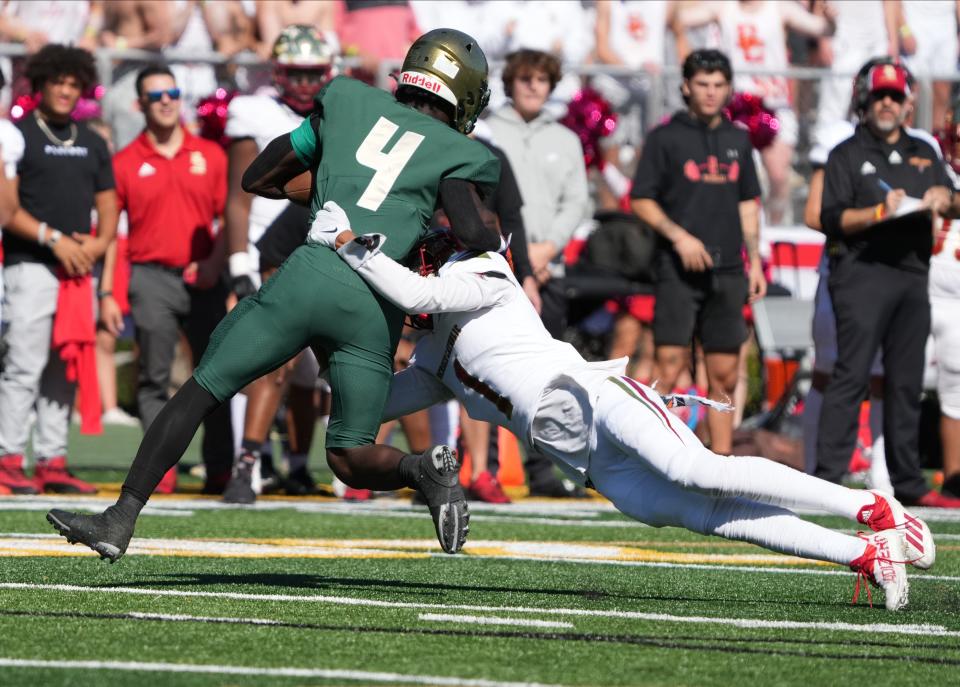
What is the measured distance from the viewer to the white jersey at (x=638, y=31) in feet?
49.0

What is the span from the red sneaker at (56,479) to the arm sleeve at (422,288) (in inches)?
188

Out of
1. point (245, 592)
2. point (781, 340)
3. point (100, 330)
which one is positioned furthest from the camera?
point (781, 340)

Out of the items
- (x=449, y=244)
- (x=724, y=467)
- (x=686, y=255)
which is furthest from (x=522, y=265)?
(x=724, y=467)

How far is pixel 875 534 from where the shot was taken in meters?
5.53

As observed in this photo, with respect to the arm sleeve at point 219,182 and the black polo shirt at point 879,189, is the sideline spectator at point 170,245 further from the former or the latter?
the black polo shirt at point 879,189

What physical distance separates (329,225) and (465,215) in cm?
40

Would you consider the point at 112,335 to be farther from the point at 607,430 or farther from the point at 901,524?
the point at 901,524

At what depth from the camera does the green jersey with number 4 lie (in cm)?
589

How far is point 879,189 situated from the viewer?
10.1 metres

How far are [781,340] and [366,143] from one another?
8.67 m

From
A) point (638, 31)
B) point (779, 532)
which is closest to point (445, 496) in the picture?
point (779, 532)

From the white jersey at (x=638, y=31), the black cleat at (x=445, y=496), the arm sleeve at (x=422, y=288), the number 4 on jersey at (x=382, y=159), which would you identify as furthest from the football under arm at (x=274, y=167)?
the white jersey at (x=638, y=31)

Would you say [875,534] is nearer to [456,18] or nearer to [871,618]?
[871,618]

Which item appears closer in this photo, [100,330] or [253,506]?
[253,506]
